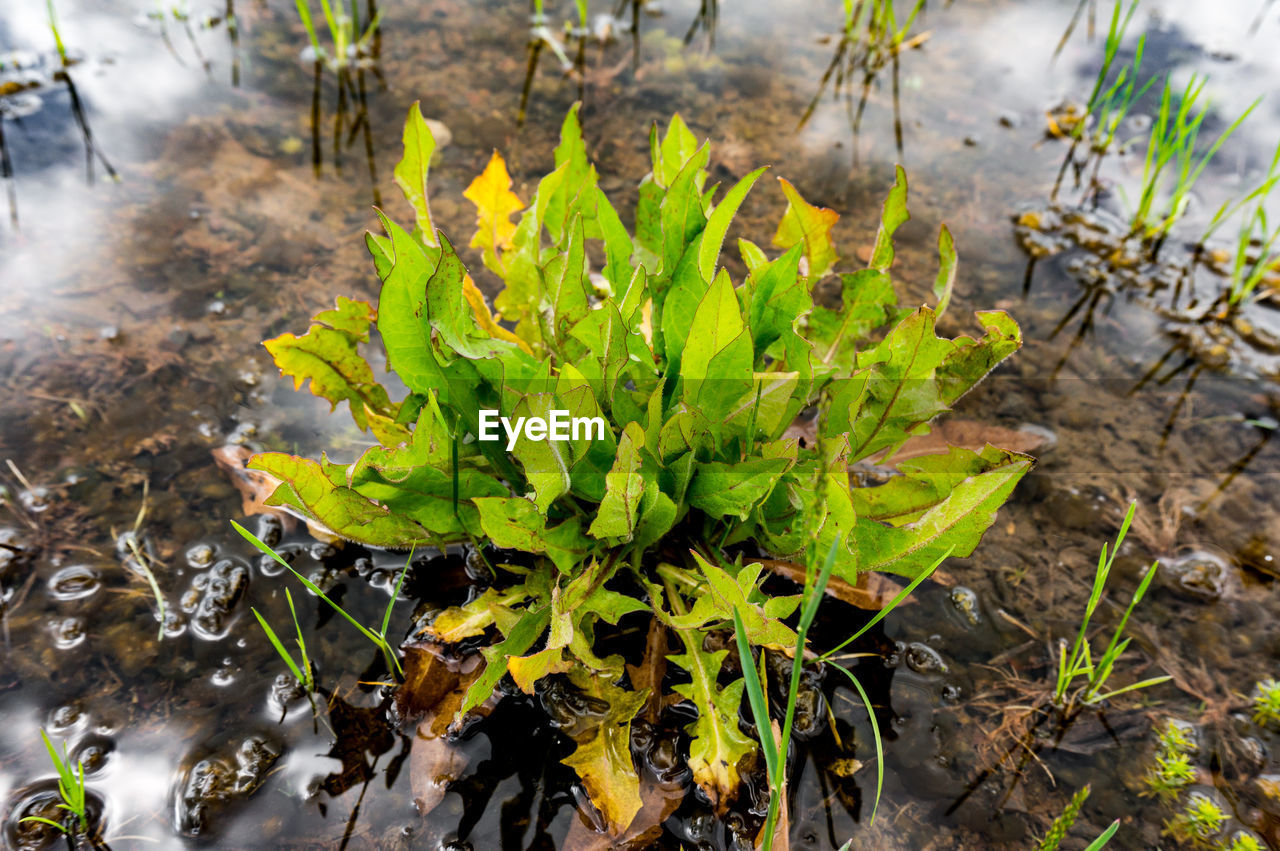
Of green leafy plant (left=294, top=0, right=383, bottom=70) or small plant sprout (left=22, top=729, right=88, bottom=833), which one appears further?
green leafy plant (left=294, top=0, right=383, bottom=70)

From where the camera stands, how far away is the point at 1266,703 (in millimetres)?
1908

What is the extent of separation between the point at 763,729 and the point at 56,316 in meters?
2.56

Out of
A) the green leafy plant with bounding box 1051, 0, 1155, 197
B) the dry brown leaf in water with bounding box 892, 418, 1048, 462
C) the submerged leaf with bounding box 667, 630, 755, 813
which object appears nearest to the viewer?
the submerged leaf with bounding box 667, 630, 755, 813

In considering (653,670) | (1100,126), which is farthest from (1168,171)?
(653,670)

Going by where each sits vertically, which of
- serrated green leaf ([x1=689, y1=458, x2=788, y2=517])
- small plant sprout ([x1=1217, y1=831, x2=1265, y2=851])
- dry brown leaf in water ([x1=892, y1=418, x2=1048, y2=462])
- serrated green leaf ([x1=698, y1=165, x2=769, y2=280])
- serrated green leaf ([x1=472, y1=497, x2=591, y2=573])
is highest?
serrated green leaf ([x1=698, y1=165, x2=769, y2=280])

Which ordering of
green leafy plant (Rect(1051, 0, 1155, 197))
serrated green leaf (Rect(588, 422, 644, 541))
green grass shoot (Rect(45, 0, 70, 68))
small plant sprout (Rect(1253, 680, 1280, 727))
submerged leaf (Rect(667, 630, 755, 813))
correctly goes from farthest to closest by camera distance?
1. green leafy plant (Rect(1051, 0, 1155, 197))
2. green grass shoot (Rect(45, 0, 70, 68))
3. small plant sprout (Rect(1253, 680, 1280, 727))
4. submerged leaf (Rect(667, 630, 755, 813))
5. serrated green leaf (Rect(588, 422, 644, 541))

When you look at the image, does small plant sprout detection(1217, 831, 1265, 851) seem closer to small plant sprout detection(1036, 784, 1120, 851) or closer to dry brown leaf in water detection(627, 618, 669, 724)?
small plant sprout detection(1036, 784, 1120, 851)

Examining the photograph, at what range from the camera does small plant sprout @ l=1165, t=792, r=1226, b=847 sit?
1.68 m

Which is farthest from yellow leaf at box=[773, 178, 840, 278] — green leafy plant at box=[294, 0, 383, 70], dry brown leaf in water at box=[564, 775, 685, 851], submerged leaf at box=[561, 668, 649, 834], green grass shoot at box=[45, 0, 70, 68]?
green grass shoot at box=[45, 0, 70, 68]

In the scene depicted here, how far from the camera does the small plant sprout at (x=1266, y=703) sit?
74.1 inches

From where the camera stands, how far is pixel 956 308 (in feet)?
9.25

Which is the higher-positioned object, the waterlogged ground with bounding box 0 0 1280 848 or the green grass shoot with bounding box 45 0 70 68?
the green grass shoot with bounding box 45 0 70 68

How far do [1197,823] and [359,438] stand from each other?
231 cm

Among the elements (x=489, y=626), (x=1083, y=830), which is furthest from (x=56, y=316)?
(x=1083, y=830)
